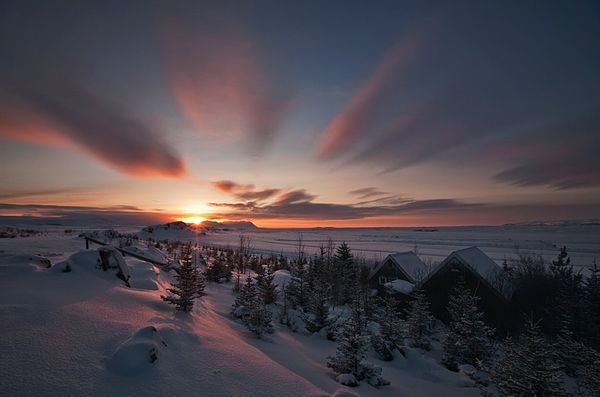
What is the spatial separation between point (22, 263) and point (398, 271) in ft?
95.7

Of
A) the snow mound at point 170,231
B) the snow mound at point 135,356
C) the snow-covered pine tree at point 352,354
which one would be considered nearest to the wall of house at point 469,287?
the snow-covered pine tree at point 352,354

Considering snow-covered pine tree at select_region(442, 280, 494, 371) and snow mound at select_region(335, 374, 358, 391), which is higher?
snow mound at select_region(335, 374, 358, 391)

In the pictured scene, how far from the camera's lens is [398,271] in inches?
1180

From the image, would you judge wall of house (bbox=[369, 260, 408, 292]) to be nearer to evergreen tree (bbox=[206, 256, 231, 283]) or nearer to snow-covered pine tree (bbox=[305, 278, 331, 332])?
snow-covered pine tree (bbox=[305, 278, 331, 332])

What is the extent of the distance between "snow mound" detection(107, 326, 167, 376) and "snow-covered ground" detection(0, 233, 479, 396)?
Result: 0.02 metres

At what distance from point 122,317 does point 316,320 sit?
10884mm

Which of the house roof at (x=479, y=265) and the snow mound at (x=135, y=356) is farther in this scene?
the house roof at (x=479, y=265)

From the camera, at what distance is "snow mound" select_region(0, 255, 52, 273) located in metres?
9.00

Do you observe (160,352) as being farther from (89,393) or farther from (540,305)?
(540,305)

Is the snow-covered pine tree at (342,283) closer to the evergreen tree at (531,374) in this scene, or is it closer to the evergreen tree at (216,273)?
the evergreen tree at (216,273)

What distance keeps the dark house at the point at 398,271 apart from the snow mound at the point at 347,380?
72.2 ft

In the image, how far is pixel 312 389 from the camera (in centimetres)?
657

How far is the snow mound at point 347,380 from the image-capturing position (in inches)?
342

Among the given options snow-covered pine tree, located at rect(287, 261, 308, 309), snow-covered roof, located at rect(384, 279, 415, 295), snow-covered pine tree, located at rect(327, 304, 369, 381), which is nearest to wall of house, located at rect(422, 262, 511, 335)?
snow-covered roof, located at rect(384, 279, 415, 295)
